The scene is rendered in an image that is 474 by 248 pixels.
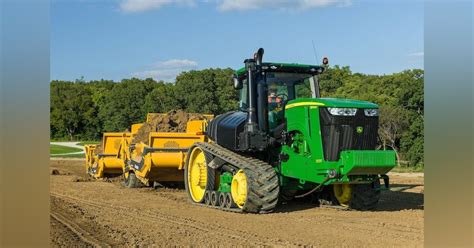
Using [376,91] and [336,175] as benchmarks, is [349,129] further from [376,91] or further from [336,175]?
[376,91]

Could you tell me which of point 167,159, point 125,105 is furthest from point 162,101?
point 167,159

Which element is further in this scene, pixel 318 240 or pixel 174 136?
pixel 174 136

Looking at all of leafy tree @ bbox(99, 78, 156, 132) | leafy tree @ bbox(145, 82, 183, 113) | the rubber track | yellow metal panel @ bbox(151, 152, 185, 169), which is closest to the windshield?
the rubber track

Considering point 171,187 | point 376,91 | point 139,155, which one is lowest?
point 171,187

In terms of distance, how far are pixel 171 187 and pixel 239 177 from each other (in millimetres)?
5586

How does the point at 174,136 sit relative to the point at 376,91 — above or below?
below

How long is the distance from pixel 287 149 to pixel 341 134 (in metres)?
1.22

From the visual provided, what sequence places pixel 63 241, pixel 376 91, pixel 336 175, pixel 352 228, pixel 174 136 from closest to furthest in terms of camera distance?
pixel 63 241, pixel 352 228, pixel 336 175, pixel 174 136, pixel 376 91

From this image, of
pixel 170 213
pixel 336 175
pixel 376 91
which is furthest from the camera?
pixel 376 91

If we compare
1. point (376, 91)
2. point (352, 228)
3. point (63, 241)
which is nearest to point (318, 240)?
point (352, 228)

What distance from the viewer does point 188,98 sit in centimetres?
4991

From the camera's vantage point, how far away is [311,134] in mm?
9773

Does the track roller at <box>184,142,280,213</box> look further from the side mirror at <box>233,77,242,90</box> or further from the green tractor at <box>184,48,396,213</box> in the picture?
the side mirror at <box>233,77,242,90</box>

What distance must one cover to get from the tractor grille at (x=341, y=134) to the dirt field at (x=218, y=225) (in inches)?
47.9
